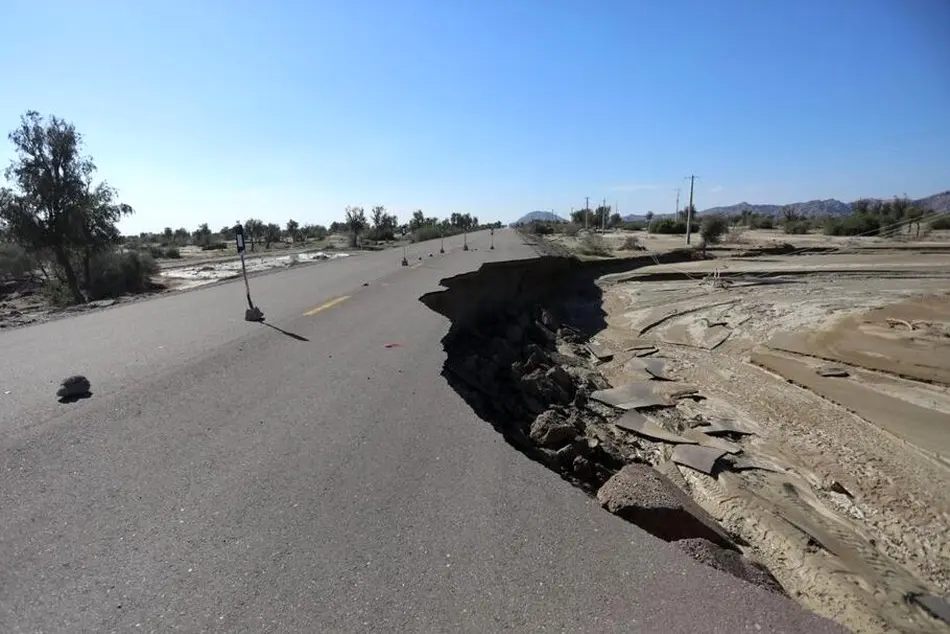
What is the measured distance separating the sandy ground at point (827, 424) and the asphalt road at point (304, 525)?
2.05 m

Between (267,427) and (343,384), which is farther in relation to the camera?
(343,384)

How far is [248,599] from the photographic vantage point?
8.57 ft

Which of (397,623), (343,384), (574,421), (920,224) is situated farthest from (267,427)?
(920,224)

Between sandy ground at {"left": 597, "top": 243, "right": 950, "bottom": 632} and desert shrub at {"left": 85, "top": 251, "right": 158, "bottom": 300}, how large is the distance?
26.0 meters

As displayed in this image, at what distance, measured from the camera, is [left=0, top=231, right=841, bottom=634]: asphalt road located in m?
2.56

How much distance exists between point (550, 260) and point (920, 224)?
5227 centimetres

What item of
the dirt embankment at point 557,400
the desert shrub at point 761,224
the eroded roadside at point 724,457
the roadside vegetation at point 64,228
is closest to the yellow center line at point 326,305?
the dirt embankment at point 557,400

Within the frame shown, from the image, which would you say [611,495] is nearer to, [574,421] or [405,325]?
[574,421]

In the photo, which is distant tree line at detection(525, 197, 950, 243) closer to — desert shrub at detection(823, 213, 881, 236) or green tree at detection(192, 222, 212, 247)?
desert shrub at detection(823, 213, 881, 236)

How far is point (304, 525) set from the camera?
10.6 ft

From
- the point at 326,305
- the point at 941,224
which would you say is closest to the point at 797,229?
the point at 941,224

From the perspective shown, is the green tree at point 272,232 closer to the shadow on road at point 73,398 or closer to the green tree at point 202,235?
the green tree at point 202,235

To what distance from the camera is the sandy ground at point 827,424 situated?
4953mm

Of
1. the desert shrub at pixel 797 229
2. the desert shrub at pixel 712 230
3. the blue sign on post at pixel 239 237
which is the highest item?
the blue sign on post at pixel 239 237
